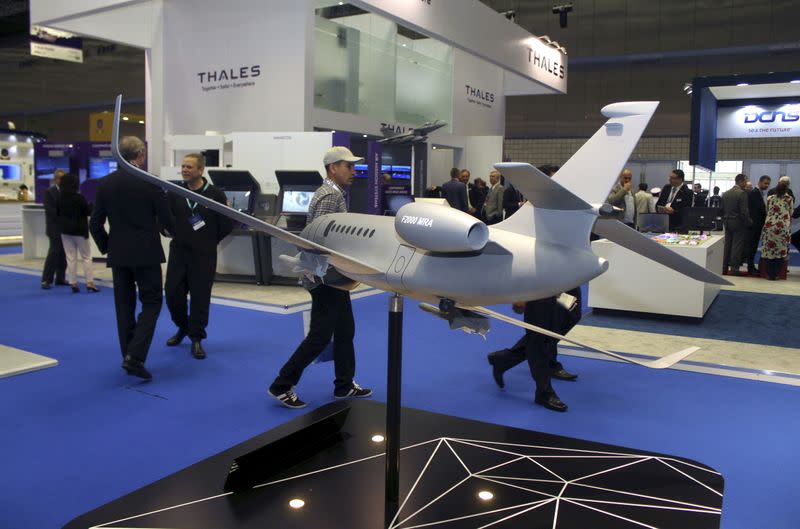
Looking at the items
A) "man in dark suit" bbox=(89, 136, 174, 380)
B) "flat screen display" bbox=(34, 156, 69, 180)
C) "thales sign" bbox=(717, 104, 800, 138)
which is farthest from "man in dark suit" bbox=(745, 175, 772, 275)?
"flat screen display" bbox=(34, 156, 69, 180)

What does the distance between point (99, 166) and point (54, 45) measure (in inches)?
209

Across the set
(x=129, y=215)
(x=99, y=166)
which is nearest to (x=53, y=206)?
(x=99, y=166)

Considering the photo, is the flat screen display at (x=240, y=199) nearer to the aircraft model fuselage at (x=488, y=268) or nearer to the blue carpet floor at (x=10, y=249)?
the blue carpet floor at (x=10, y=249)

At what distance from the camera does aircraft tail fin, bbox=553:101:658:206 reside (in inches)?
77.5

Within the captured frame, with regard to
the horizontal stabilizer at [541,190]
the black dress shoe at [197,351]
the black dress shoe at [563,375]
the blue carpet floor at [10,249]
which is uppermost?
the horizontal stabilizer at [541,190]

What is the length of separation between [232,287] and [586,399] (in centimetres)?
512

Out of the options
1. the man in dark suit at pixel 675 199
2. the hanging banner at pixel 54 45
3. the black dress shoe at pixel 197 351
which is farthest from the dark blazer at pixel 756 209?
the hanging banner at pixel 54 45

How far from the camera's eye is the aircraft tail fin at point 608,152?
197cm

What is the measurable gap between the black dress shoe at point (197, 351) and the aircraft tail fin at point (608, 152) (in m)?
3.59

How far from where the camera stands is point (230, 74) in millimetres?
9594

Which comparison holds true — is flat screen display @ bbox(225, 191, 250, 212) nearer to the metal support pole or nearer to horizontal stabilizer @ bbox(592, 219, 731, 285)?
the metal support pole

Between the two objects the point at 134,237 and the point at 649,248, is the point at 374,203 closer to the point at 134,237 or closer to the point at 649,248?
the point at 134,237

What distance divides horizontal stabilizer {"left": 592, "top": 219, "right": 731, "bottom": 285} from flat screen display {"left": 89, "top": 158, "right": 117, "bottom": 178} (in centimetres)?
1029

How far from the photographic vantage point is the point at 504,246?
1896 mm
